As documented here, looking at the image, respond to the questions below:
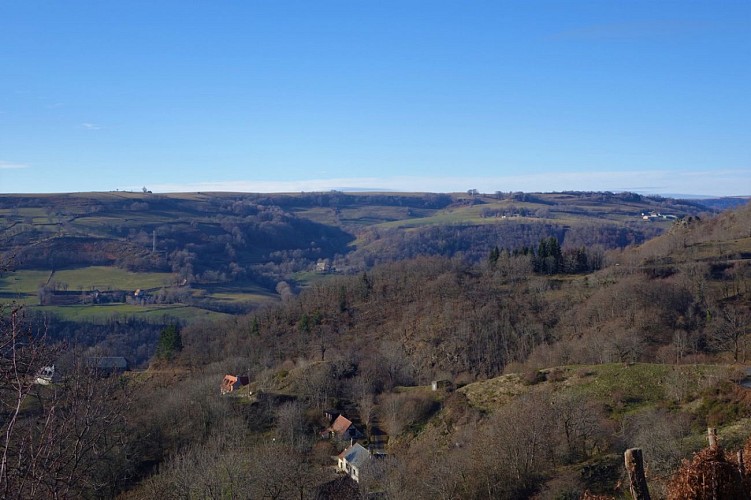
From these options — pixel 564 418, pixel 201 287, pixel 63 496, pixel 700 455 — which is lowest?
pixel 201 287

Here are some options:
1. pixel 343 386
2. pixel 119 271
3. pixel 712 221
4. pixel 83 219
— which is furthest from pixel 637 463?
pixel 83 219

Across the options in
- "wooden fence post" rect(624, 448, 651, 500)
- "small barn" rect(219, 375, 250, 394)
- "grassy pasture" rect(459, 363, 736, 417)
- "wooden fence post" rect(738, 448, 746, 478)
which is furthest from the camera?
"small barn" rect(219, 375, 250, 394)

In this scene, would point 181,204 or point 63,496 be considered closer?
point 63,496

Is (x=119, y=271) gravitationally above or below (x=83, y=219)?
below

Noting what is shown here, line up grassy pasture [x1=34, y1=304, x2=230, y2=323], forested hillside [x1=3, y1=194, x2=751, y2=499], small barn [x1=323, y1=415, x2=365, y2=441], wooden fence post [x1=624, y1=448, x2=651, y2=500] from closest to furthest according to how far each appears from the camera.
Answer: wooden fence post [x1=624, y1=448, x2=651, y2=500] < forested hillside [x1=3, y1=194, x2=751, y2=499] < small barn [x1=323, y1=415, x2=365, y2=441] < grassy pasture [x1=34, y1=304, x2=230, y2=323]

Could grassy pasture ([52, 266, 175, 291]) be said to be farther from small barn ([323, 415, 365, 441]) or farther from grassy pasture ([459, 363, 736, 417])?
grassy pasture ([459, 363, 736, 417])

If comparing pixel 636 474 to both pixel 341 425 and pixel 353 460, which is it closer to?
pixel 353 460

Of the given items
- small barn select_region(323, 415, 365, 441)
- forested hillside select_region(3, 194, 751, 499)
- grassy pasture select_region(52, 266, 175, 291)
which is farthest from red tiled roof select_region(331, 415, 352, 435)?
grassy pasture select_region(52, 266, 175, 291)

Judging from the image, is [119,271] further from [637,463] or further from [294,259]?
[637,463]

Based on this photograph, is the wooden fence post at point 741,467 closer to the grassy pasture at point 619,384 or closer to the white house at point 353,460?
the white house at point 353,460

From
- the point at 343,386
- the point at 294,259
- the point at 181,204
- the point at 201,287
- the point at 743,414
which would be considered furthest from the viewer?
the point at 181,204
